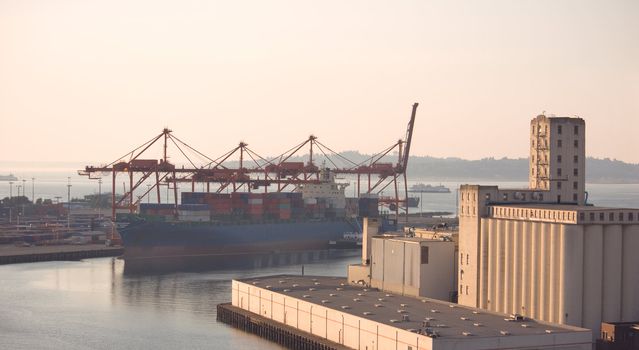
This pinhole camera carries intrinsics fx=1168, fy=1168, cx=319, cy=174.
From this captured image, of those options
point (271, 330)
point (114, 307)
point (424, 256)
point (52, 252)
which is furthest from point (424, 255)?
point (52, 252)

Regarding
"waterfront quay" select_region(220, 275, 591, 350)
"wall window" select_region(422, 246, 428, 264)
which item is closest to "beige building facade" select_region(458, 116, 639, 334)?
"wall window" select_region(422, 246, 428, 264)

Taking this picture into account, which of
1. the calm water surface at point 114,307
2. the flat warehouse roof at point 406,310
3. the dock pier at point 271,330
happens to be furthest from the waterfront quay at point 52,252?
the flat warehouse roof at point 406,310

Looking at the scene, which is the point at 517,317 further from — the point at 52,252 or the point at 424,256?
the point at 52,252

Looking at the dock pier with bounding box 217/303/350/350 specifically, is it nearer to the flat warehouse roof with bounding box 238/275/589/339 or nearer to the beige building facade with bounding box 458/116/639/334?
the flat warehouse roof with bounding box 238/275/589/339

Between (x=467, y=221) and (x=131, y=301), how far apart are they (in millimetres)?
24766

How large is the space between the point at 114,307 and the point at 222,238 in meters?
38.7

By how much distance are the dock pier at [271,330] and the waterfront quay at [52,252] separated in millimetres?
40424

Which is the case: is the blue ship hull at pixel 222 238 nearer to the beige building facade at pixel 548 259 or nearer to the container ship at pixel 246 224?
the container ship at pixel 246 224

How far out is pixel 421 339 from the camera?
4109 centimetres

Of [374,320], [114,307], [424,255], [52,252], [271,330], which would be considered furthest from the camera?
[52,252]

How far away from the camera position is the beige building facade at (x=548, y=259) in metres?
46.7

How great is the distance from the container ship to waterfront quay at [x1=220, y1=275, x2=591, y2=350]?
39.7 metres

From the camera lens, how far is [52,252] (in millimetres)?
102188

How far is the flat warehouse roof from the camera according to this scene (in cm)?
4300
